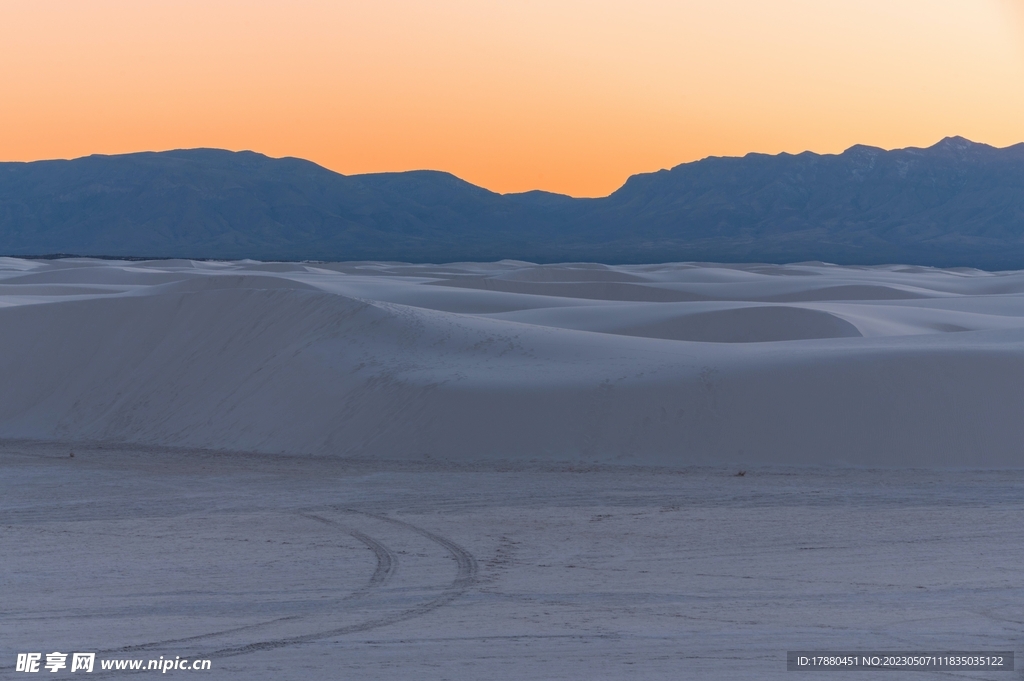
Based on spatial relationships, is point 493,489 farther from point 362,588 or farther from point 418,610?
point 418,610

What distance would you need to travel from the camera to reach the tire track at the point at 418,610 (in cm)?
629

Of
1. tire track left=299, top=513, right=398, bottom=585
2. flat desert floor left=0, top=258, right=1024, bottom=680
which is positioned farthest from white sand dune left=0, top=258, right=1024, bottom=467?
tire track left=299, top=513, right=398, bottom=585

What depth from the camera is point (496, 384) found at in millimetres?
15523

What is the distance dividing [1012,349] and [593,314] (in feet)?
39.4

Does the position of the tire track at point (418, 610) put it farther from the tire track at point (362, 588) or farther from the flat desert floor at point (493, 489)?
the tire track at point (362, 588)

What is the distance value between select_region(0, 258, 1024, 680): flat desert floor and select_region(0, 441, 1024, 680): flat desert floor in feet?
0.11

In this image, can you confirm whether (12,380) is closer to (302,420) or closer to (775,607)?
(302,420)

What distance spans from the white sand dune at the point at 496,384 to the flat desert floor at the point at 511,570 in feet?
4.58

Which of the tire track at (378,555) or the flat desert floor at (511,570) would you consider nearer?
the flat desert floor at (511,570)

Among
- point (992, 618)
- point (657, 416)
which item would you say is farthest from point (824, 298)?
point (992, 618)

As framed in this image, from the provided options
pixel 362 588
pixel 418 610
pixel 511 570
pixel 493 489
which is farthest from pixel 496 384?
pixel 418 610

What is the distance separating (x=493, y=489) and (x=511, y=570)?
3.51 metres

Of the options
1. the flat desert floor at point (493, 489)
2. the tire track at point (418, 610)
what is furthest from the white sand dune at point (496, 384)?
the tire track at point (418, 610)

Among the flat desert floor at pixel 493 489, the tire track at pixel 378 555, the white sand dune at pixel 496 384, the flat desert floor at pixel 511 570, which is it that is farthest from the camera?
the white sand dune at pixel 496 384
